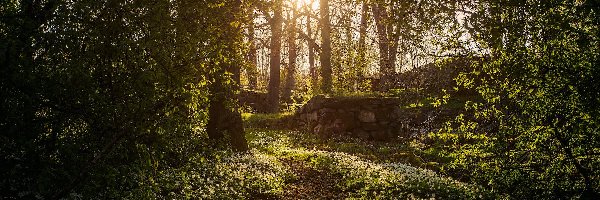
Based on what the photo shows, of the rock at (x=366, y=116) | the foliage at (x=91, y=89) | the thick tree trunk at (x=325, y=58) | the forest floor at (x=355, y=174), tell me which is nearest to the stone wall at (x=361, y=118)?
the rock at (x=366, y=116)

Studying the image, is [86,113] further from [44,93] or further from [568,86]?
[568,86]

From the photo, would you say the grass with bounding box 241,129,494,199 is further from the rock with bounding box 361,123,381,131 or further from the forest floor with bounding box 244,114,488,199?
the rock with bounding box 361,123,381,131

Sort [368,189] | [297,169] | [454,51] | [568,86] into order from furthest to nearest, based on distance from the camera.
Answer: [297,169], [368,189], [454,51], [568,86]

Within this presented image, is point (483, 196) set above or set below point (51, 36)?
below

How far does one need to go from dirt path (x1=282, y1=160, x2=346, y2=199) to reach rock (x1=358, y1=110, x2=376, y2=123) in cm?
961

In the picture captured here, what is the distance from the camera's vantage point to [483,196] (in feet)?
42.3

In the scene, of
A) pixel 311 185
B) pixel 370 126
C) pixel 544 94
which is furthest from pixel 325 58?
pixel 544 94

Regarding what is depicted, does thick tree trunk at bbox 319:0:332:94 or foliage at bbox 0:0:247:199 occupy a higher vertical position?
thick tree trunk at bbox 319:0:332:94

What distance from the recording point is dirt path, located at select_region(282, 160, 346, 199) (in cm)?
1341

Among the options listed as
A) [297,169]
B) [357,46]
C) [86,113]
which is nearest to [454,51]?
[86,113]

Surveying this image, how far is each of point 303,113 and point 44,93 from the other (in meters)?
23.8

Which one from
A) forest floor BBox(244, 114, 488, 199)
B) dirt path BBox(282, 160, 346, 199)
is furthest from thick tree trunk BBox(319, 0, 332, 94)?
dirt path BBox(282, 160, 346, 199)

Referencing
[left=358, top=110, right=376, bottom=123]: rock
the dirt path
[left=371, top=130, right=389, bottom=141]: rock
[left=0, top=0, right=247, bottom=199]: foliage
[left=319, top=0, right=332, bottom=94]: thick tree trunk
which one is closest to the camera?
[left=0, top=0, right=247, bottom=199]: foliage

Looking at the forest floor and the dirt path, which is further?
the dirt path
